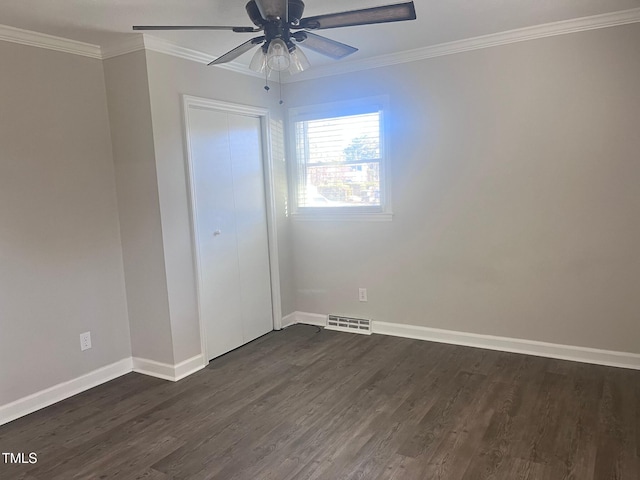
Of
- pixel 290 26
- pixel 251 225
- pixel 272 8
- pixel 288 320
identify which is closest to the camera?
pixel 272 8

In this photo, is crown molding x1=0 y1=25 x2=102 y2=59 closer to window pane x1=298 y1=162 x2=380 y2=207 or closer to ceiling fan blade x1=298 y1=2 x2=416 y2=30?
ceiling fan blade x1=298 y1=2 x2=416 y2=30

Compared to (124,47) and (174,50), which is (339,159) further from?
(124,47)

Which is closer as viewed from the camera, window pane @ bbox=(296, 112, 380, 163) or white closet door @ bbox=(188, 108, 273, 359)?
white closet door @ bbox=(188, 108, 273, 359)

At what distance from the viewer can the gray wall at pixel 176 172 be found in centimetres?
326

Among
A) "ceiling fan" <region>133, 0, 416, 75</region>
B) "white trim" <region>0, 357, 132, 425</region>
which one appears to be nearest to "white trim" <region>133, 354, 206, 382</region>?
"white trim" <region>0, 357, 132, 425</region>

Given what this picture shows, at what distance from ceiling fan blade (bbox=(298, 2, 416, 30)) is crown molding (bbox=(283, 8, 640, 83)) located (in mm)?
1677

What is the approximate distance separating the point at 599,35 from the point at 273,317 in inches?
137

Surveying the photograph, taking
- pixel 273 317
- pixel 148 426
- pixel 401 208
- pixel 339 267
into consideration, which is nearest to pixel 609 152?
pixel 401 208

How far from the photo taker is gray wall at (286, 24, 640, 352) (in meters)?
3.19

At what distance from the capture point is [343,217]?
4.28 meters

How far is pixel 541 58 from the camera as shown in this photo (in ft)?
10.9

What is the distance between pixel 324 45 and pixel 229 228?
1896 millimetres

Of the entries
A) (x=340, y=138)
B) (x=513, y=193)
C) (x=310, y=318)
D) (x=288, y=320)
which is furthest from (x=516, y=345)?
(x=340, y=138)

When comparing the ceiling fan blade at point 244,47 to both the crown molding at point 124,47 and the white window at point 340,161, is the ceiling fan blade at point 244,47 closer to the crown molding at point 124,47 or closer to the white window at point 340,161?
the crown molding at point 124,47
